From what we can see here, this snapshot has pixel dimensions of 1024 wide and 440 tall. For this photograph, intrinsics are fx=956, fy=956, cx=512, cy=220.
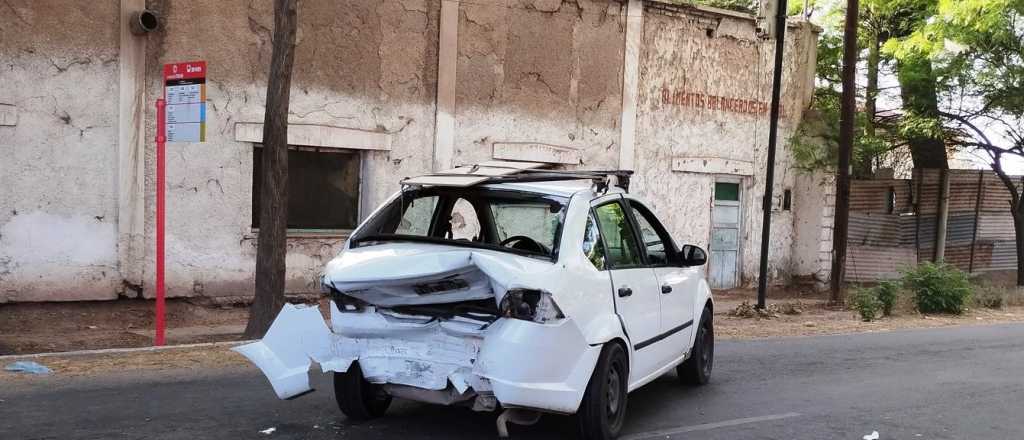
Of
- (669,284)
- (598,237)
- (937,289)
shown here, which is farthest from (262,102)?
(937,289)

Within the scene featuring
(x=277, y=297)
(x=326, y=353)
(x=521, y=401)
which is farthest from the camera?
(x=277, y=297)

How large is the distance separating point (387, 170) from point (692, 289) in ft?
24.7

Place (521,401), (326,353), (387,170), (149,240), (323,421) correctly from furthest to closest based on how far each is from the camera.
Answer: (387,170) → (149,240) → (323,421) → (326,353) → (521,401)

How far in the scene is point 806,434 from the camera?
6.57 metres

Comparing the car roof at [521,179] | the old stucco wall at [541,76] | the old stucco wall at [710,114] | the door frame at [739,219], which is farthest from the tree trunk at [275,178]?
the door frame at [739,219]

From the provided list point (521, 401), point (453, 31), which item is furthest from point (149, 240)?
point (521, 401)

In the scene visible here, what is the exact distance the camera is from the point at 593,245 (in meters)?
6.03

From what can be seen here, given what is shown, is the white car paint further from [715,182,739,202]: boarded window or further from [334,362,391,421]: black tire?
[715,182,739,202]: boarded window

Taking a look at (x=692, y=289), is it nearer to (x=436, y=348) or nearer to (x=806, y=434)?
(x=806, y=434)

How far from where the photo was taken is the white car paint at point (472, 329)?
5309 millimetres

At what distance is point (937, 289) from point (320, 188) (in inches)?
395

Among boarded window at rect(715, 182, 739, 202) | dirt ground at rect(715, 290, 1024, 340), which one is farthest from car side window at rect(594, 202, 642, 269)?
boarded window at rect(715, 182, 739, 202)

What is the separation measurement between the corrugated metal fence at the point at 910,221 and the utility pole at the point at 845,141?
464 cm

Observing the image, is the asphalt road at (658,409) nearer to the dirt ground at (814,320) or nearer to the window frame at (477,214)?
the window frame at (477,214)
